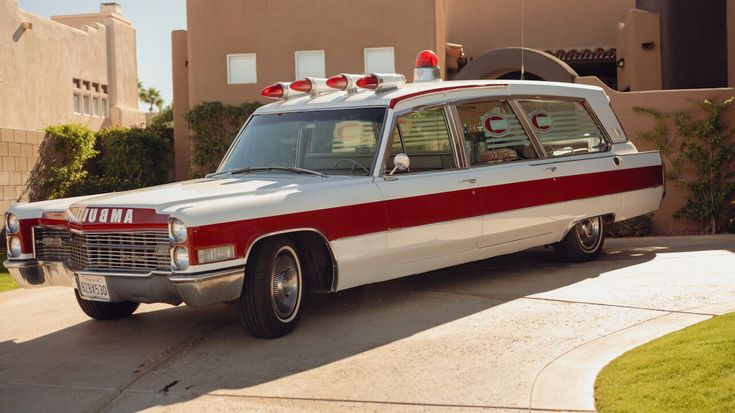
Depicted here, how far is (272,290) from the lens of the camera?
6840 mm

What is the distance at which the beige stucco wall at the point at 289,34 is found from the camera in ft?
68.4

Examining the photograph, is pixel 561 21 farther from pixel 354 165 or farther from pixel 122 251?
pixel 122 251

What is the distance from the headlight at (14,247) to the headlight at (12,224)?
0.06 meters

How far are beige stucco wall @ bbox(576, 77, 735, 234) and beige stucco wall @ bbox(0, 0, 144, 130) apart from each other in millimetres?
20765

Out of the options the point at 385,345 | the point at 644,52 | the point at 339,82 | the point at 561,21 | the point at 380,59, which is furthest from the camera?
the point at 561,21

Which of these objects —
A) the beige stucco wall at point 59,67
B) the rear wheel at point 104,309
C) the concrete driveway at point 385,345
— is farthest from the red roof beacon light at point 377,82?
the beige stucco wall at point 59,67

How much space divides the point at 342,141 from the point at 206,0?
14.5 m

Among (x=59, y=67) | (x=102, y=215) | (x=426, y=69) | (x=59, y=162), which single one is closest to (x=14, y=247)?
(x=102, y=215)

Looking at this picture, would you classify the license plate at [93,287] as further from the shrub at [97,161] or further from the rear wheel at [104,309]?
the shrub at [97,161]

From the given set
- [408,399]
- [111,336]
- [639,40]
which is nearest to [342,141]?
[111,336]

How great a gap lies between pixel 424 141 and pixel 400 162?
2.34ft

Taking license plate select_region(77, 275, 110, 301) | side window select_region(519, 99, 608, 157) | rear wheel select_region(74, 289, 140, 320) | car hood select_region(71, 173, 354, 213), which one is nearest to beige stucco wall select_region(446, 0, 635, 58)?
side window select_region(519, 99, 608, 157)

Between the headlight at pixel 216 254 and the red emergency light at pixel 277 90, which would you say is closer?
the headlight at pixel 216 254

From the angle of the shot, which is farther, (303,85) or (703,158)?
(703,158)
